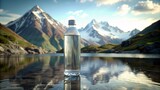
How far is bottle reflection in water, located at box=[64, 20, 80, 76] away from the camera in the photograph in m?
10.6

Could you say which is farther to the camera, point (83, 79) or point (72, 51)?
point (72, 51)

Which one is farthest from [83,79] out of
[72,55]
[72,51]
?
[72,51]

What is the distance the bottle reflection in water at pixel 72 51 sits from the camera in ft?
34.9

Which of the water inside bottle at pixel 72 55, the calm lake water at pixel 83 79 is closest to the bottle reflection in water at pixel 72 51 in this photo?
the water inside bottle at pixel 72 55

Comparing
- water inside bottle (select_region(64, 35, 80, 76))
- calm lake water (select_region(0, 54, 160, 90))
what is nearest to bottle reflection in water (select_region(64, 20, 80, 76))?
water inside bottle (select_region(64, 35, 80, 76))

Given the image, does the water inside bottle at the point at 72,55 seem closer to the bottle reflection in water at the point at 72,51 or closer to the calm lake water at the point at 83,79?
the bottle reflection in water at the point at 72,51

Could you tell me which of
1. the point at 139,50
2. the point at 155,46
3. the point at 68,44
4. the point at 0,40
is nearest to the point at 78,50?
the point at 68,44

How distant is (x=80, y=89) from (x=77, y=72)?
12.8ft

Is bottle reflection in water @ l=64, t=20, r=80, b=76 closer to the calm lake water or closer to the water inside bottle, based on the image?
the water inside bottle

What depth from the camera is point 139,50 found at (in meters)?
182

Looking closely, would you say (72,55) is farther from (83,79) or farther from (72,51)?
(83,79)

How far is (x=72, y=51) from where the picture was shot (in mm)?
10711

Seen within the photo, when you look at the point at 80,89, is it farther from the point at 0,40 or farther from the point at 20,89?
the point at 0,40

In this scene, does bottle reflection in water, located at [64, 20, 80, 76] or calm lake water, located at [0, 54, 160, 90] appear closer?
calm lake water, located at [0, 54, 160, 90]
